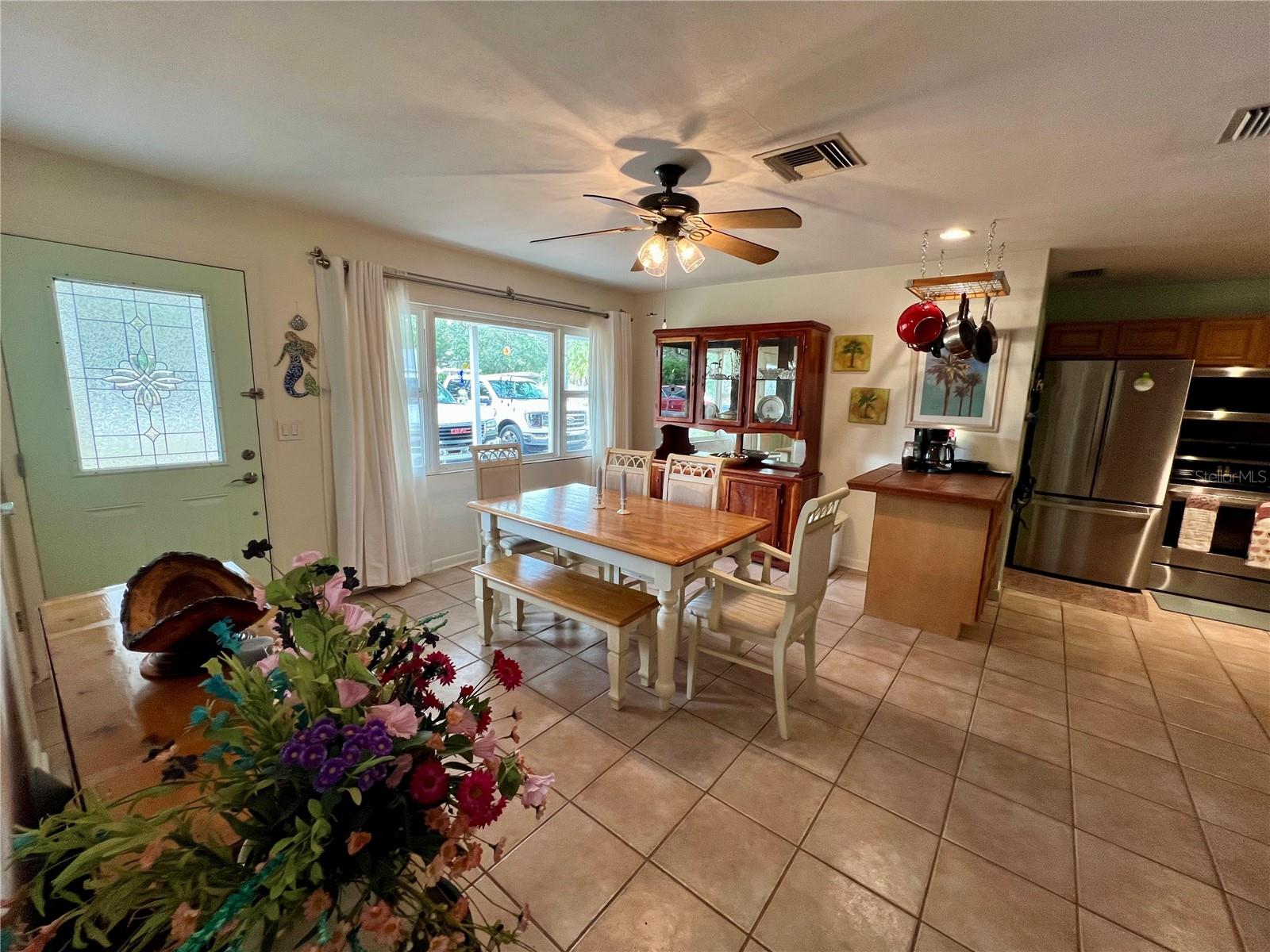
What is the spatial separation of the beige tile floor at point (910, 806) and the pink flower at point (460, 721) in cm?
108

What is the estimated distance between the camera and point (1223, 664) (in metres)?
2.62

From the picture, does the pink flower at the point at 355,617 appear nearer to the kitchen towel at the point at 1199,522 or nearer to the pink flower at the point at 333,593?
the pink flower at the point at 333,593

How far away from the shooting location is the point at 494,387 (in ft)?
13.1

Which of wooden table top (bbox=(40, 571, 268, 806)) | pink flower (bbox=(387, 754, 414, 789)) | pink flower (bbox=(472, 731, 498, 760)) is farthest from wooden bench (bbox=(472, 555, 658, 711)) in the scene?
pink flower (bbox=(387, 754, 414, 789))

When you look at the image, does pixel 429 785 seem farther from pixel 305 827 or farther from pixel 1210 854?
pixel 1210 854

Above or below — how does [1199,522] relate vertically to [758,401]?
below

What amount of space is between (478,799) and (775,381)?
3796 mm

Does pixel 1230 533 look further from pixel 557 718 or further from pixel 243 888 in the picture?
pixel 243 888

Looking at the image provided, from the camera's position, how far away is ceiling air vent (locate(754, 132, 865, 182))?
1810mm

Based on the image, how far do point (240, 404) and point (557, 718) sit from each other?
2.36 m

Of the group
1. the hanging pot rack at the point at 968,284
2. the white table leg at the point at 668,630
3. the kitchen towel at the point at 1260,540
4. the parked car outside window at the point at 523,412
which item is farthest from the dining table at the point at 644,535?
the kitchen towel at the point at 1260,540

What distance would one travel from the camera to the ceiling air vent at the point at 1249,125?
1.53 meters

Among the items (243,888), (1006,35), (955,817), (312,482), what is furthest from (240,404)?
(955,817)

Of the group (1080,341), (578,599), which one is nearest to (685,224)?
(578,599)
